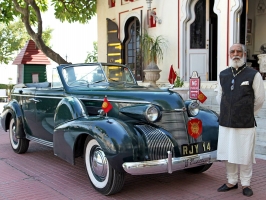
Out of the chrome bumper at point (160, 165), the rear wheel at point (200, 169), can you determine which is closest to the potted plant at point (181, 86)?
the rear wheel at point (200, 169)

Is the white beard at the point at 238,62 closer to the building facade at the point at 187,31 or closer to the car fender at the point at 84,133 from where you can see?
the car fender at the point at 84,133

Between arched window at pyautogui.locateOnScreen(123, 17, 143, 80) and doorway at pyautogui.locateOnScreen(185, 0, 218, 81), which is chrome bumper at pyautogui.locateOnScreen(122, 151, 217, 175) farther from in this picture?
arched window at pyautogui.locateOnScreen(123, 17, 143, 80)

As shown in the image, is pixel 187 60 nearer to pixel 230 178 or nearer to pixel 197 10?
pixel 197 10

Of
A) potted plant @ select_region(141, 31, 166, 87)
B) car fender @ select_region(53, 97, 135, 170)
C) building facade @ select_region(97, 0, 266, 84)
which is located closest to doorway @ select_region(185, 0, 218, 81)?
building facade @ select_region(97, 0, 266, 84)

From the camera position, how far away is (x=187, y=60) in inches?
412

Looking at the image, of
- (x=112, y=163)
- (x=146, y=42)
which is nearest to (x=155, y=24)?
(x=146, y=42)

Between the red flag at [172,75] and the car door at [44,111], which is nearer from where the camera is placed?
the car door at [44,111]

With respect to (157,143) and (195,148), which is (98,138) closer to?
(157,143)

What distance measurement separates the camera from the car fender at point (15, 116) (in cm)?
627

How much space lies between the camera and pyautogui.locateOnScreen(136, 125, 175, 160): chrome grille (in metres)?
3.77

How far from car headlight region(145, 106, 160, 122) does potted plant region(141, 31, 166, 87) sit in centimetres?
649

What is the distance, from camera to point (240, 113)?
3818 millimetres

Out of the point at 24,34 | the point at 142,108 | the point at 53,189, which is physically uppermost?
the point at 24,34

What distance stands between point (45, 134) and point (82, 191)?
1748 millimetres
